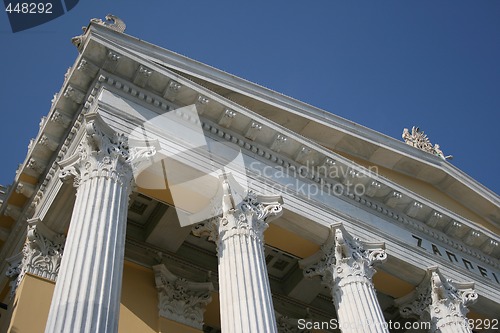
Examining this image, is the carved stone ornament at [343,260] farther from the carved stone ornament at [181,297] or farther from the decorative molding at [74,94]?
the decorative molding at [74,94]

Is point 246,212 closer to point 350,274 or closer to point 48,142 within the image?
point 350,274

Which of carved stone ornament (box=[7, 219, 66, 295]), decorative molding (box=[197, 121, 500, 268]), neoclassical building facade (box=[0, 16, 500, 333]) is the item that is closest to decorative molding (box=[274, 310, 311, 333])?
neoclassical building facade (box=[0, 16, 500, 333])

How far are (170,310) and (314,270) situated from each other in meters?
4.21

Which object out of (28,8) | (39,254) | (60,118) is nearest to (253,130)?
(60,118)

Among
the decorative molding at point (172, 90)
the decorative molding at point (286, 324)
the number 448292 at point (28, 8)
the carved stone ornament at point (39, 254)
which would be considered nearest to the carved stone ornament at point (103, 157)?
the decorative molding at point (172, 90)

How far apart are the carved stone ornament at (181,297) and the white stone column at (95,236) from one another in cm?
514

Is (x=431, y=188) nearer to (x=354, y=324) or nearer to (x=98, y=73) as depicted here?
(x=354, y=324)

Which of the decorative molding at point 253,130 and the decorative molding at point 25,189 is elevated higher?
the decorative molding at point 253,130

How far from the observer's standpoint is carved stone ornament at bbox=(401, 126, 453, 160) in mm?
24125

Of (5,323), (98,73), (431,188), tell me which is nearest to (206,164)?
(98,73)

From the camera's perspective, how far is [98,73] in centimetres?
1562

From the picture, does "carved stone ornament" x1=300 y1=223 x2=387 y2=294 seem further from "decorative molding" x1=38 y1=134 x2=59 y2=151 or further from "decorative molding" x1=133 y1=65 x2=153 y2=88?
"decorative molding" x1=38 y1=134 x2=59 y2=151

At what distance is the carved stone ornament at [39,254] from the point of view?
50.0 ft

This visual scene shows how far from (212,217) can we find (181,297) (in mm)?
4183
